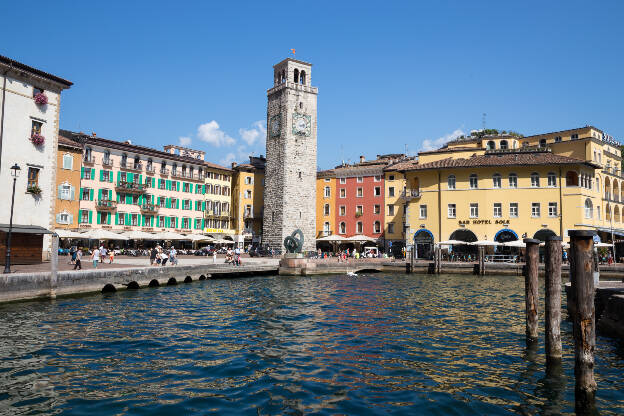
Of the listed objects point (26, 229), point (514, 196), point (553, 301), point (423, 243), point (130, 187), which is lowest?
point (553, 301)

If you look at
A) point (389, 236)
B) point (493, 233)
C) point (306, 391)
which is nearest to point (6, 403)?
point (306, 391)

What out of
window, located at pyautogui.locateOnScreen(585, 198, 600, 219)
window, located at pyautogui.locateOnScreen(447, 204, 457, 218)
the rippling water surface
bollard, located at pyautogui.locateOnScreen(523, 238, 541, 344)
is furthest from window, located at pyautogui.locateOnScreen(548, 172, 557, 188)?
bollard, located at pyautogui.locateOnScreen(523, 238, 541, 344)

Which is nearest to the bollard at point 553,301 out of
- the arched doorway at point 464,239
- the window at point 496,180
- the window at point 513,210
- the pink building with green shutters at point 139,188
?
the arched doorway at point 464,239

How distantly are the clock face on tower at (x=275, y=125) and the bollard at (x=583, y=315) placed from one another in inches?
2282

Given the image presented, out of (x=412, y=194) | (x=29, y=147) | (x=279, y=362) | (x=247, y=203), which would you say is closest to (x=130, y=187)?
(x=247, y=203)

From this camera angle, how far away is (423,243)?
52.7m

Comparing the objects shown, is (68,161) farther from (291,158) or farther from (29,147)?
(291,158)

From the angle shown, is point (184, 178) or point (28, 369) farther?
point (184, 178)

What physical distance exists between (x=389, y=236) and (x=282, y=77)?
2667 cm

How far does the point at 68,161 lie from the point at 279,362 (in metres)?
41.1

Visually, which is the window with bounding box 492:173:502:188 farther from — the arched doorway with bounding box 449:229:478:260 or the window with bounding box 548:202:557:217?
the arched doorway with bounding box 449:229:478:260

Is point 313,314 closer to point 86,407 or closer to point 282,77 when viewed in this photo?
point 86,407

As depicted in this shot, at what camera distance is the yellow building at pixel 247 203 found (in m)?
70.4

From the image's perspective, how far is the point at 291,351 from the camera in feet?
41.7
